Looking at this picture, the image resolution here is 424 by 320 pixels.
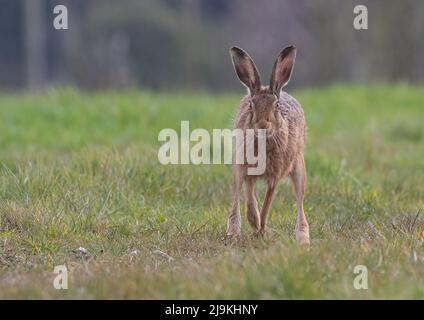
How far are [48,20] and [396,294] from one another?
80.0 ft

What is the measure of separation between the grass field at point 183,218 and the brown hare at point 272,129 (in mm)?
161

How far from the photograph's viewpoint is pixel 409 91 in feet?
52.0

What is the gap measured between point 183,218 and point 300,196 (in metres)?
0.97

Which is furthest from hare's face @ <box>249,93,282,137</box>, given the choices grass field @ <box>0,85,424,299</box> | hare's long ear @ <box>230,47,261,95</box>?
grass field @ <box>0,85,424,299</box>

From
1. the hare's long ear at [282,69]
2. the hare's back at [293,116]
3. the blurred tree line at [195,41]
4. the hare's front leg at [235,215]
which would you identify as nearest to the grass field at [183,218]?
the hare's front leg at [235,215]

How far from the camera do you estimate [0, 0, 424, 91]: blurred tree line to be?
74.9ft

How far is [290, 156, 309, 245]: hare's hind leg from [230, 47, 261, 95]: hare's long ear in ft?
2.35

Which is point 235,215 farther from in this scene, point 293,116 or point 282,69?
point 282,69

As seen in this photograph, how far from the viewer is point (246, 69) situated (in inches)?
239

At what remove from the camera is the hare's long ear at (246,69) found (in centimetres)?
598

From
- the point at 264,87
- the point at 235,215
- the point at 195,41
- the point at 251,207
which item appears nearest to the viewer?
the point at 264,87

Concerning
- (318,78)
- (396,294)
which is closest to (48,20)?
(318,78)

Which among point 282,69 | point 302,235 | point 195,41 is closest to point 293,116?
point 282,69

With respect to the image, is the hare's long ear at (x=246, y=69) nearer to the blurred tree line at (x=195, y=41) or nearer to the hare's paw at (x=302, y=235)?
the hare's paw at (x=302, y=235)
